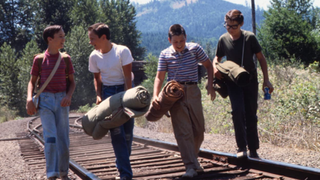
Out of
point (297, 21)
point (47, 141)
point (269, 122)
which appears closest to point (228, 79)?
point (47, 141)

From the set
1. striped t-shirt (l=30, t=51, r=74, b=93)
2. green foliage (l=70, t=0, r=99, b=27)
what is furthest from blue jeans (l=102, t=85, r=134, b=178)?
green foliage (l=70, t=0, r=99, b=27)

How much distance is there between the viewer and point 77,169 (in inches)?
221

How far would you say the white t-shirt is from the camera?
181 inches

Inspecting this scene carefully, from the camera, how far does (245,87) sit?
17.2 ft

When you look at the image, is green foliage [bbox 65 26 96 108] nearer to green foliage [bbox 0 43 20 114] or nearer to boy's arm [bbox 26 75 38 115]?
green foliage [bbox 0 43 20 114]

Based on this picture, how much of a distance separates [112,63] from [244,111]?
1.88 m

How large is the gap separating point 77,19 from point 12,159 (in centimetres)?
5740

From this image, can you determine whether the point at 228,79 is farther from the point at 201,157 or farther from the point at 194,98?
the point at 201,157

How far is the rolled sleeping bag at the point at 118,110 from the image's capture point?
13.8 feet

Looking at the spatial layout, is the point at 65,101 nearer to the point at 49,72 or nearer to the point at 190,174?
the point at 49,72

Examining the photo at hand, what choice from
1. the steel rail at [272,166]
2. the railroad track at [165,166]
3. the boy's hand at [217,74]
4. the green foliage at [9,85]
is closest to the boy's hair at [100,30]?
the boy's hand at [217,74]

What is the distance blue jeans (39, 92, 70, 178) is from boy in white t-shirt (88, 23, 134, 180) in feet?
2.03

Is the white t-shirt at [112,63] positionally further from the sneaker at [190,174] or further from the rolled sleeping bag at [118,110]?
the sneaker at [190,174]

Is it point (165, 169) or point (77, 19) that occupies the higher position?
point (77, 19)
